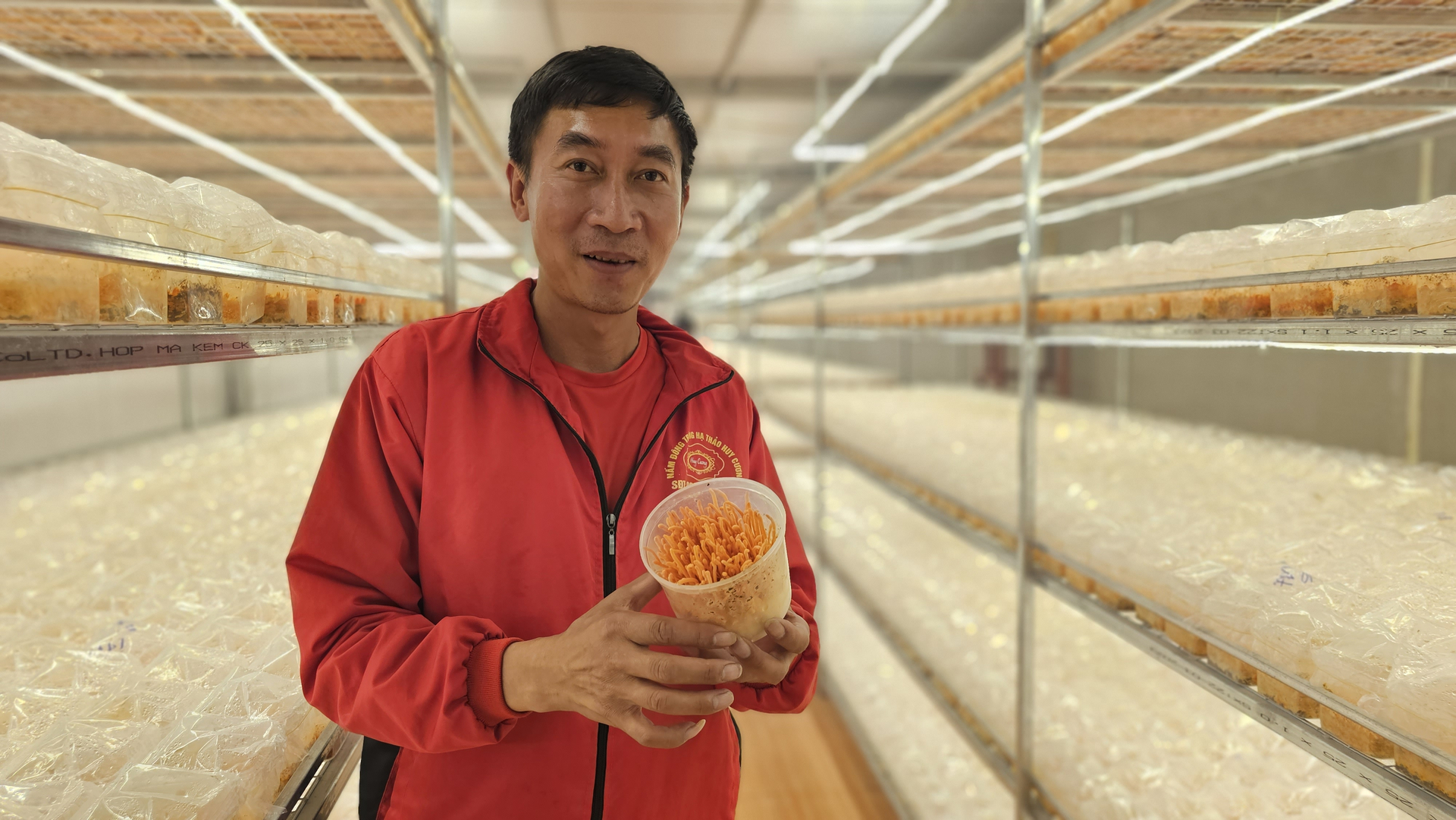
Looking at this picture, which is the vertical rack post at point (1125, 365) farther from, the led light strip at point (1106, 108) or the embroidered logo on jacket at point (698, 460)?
the embroidered logo on jacket at point (698, 460)

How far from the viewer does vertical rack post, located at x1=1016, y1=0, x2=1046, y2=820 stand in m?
1.98

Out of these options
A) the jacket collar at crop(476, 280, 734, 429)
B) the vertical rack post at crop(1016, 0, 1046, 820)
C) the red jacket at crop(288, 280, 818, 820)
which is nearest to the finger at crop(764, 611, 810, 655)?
the red jacket at crop(288, 280, 818, 820)

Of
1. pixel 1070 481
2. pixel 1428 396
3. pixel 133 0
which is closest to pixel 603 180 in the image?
pixel 133 0

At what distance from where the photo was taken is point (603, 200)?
114cm

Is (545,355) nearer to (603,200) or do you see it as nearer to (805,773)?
(603,200)

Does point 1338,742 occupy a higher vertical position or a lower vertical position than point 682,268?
lower

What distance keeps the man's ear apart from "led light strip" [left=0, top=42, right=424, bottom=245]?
153cm

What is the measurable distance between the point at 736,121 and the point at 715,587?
253 inches

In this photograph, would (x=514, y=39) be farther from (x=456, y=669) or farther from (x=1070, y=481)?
(x=456, y=669)

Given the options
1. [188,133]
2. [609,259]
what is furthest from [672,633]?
[188,133]

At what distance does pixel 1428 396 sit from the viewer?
7.64ft

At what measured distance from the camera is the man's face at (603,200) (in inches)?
44.6

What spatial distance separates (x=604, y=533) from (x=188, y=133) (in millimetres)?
2420

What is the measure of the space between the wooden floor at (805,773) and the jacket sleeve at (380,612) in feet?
7.54
